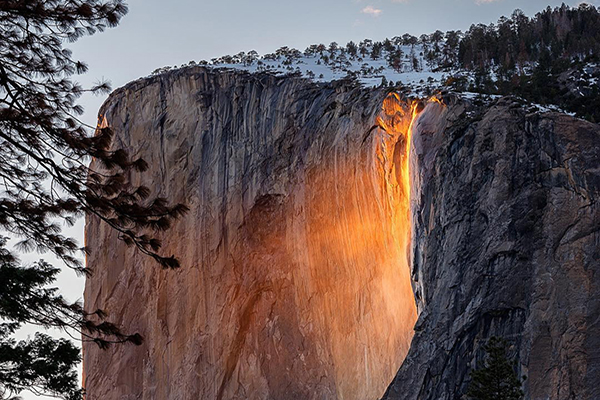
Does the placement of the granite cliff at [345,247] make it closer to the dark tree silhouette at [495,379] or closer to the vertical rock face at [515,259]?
the vertical rock face at [515,259]

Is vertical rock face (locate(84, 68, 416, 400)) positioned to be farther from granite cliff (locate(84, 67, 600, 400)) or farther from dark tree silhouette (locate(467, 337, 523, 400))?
dark tree silhouette (locate(467, 337, 523, 400))

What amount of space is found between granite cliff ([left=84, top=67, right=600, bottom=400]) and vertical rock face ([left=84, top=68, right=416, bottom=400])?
90mm

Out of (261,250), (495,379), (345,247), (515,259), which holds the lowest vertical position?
(495,379)

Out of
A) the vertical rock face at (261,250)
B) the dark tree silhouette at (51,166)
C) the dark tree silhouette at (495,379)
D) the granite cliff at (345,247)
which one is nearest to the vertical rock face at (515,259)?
→ the granite cliff at (345,247)

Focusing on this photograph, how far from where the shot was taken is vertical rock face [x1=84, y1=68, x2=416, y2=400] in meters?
30.1

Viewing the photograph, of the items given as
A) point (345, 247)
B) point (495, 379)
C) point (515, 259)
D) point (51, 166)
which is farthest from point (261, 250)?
point (51, 166)

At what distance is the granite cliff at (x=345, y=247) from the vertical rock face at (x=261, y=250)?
0.09 metres

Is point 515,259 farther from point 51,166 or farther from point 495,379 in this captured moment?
point 51,166

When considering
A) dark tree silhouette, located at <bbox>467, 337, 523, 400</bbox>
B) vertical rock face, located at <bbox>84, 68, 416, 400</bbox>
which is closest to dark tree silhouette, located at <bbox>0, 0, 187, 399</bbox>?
dark tree silhouette, located at <bbox>467, 337, 523, 400</bbox>

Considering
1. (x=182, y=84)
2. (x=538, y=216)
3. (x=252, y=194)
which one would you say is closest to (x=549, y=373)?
(x=538, y=216)

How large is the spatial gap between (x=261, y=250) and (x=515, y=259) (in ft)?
56.7

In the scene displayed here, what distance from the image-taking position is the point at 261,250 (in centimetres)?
3562

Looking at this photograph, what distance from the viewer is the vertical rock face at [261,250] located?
3008 centimetres

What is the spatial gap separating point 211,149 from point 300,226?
7.40m
